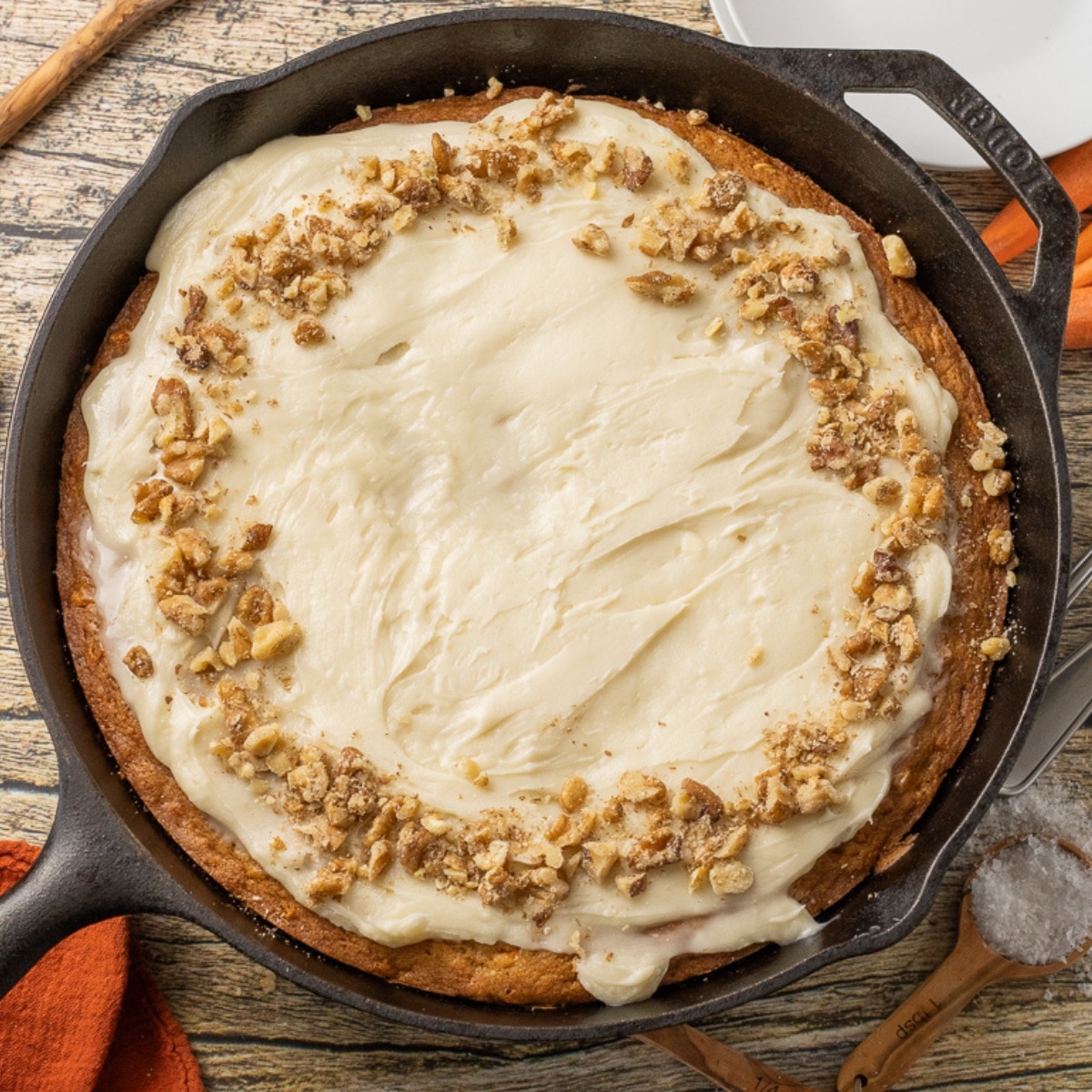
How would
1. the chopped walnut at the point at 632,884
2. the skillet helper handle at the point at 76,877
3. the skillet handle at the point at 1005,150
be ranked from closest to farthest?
the skillet helper handle at the point at 76,877, the chopped walnut at the point at 632,884, the skillet handle at the point at 1005,150

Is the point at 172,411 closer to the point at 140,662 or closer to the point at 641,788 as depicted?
the point at 140,662

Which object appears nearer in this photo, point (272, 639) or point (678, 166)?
point (272, 639)

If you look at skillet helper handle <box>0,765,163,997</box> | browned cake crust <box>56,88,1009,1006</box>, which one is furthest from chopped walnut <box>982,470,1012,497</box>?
skillet helper handle <box>0,765,163,997</box>

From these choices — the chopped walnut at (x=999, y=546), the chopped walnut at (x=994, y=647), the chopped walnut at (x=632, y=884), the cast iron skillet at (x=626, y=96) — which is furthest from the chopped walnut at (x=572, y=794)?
the chopped walnut at (x=999, y=546)

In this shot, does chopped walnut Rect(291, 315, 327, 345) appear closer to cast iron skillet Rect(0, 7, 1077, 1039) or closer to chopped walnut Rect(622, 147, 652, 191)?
cast iron skillet Rect(0, 7, 1077, 1039)

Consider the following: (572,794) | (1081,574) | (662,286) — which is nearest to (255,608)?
(572,794)

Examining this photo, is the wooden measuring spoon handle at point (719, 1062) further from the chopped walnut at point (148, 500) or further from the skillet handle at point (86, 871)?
the chopped walnut at point (148, 500)
